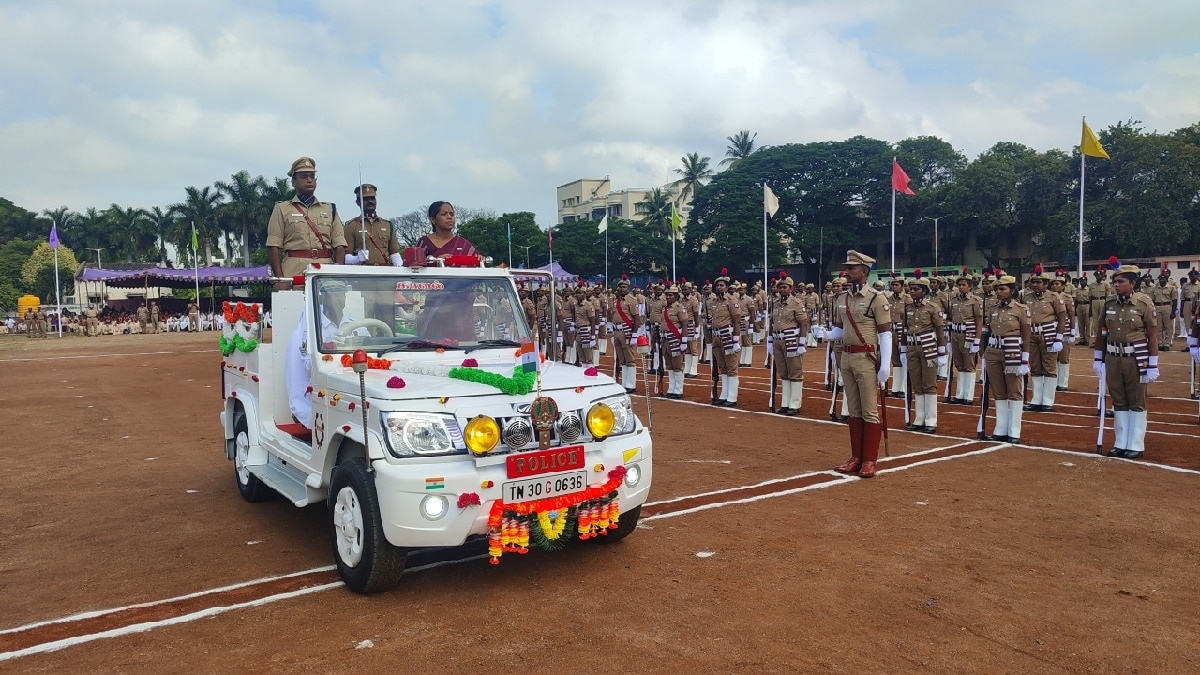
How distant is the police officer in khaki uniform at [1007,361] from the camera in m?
9.82

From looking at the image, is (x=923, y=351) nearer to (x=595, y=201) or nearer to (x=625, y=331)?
(x=625, y=331)

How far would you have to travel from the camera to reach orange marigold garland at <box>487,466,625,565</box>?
4.57 meters

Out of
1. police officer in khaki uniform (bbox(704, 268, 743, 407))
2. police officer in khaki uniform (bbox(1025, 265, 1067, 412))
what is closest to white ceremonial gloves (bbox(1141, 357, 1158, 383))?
police officer in khaki uniform (bbox(1025, 265, 1067, 412))

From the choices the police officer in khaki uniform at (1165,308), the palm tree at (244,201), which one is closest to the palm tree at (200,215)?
the palm tree at (244,201)

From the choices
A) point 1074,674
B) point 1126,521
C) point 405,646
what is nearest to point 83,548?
point 405,646

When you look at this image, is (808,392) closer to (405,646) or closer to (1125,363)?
(1125,363)

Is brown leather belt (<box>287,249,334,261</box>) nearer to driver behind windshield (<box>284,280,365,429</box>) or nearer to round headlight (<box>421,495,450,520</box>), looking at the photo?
driver behind windshield (<box>284,280,365,429</box>)

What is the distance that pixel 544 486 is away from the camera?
4684 mm

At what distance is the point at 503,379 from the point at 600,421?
65 cm

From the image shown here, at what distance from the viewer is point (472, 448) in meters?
4.50

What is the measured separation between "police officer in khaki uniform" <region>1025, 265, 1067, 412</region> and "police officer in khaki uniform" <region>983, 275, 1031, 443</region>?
1.59 metres

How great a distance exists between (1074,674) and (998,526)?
8.44 ft

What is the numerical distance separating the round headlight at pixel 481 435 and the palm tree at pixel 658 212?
57639 mm

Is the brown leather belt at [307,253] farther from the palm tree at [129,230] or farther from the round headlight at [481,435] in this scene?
the palm tree at [129,230]
